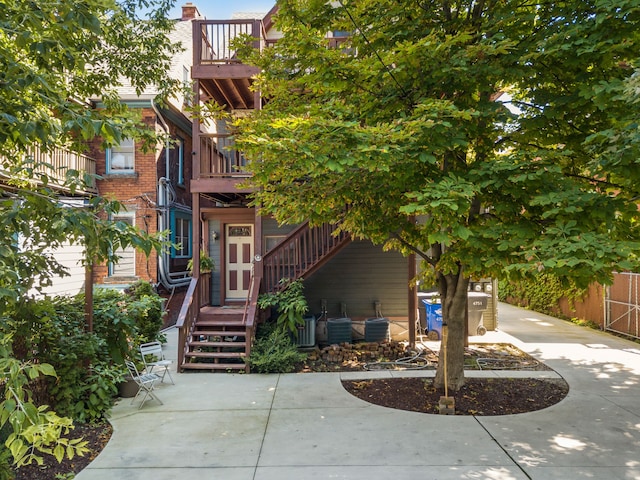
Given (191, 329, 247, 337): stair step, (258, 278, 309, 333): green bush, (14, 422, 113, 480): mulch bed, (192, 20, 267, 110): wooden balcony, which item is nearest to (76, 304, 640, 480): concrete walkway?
(14, 422, 113, 480): mulch bed

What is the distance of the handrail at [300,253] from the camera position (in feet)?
31.8

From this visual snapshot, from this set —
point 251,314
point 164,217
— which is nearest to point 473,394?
point 251,314

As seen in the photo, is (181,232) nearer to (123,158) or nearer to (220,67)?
(123,158)

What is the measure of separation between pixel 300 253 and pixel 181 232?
6.98 meters

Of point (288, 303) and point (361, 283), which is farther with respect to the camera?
point (361, 283)

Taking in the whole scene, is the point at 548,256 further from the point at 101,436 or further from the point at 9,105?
the point at 101,436

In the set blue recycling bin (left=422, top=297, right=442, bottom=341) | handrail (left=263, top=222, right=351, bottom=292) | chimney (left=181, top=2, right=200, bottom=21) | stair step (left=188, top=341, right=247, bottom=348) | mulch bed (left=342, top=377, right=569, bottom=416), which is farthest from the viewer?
chimney (left=181, top=2, right=200, bottom=21)

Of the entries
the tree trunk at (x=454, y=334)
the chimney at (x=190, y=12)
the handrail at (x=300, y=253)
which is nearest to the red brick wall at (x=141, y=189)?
the handrail at (x=300, y=253)

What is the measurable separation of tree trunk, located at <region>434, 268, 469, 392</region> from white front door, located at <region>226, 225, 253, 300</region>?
633 centimetres

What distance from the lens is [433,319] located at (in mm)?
10773

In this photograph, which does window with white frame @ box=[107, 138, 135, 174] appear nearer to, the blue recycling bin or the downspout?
the downspout

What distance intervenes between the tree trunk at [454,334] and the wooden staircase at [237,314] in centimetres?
300

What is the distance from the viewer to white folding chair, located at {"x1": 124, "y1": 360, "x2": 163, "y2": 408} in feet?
21.5

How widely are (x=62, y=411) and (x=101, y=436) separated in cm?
67
